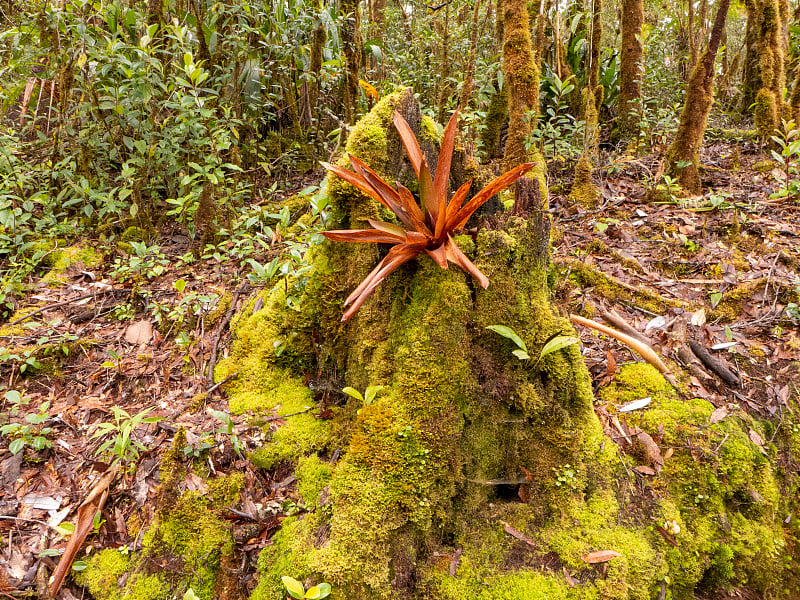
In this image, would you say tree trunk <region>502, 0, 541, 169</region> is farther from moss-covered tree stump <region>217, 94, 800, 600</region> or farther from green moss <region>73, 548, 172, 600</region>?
green moss <region>73, 548, 172, 600</region>

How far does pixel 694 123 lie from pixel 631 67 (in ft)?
6.10

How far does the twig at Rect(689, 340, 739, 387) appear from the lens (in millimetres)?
2918

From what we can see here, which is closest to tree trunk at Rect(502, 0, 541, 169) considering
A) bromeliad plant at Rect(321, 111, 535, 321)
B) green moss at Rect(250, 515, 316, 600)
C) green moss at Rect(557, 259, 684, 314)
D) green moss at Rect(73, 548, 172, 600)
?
green moss at Rect(557, 259, 684, 314)

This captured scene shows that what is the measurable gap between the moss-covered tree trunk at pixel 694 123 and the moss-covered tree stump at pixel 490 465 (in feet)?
10.8

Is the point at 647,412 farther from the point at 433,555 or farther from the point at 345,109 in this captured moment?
the point at 345,109

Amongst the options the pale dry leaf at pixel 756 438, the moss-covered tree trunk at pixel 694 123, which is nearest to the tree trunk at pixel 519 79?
the moss-covered tree trunk at pixel 694 123

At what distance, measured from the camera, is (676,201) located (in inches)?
193

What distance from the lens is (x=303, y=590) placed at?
Answer: 1.76 metres

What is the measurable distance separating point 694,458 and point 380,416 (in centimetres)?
168

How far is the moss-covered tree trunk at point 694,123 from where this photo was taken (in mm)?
4875

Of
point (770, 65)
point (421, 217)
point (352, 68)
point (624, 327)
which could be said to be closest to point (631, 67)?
point (770, 65)

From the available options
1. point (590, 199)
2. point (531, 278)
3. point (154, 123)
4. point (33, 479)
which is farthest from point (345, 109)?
point (33, 479)

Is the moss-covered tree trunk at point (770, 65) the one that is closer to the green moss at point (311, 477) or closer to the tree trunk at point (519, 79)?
the tree trunk at point (519, 79)

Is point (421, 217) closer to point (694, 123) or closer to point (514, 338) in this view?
point (514, 338)
